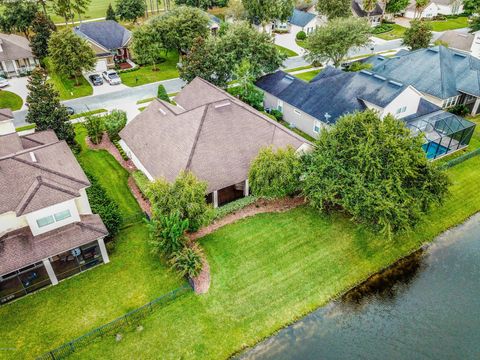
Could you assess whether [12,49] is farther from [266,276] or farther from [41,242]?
[266,276]

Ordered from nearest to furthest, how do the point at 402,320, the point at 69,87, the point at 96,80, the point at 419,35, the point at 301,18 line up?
the point at 402,320 < the point at 69,87 < the point at 96,80 < the point at 419,35 < the point at 301,18

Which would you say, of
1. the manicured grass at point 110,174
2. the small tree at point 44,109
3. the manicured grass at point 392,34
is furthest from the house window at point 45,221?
the manicured grass at point 392,34

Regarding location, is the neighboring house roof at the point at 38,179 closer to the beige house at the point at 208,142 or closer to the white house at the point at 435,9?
the beige house at the point at 208,142

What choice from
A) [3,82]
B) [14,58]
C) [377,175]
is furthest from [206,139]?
[14,58]

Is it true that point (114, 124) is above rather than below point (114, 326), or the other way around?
above

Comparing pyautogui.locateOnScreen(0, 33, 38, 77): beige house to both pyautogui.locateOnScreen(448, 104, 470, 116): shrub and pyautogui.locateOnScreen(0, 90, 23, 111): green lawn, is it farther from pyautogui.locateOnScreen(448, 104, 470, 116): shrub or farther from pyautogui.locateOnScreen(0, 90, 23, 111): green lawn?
pyautogui.locateOnScreen(448, 104, 470, 116): shrub

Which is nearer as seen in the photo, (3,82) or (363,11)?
(3,82)

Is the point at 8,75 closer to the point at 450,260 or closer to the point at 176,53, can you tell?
the point at 176,53
